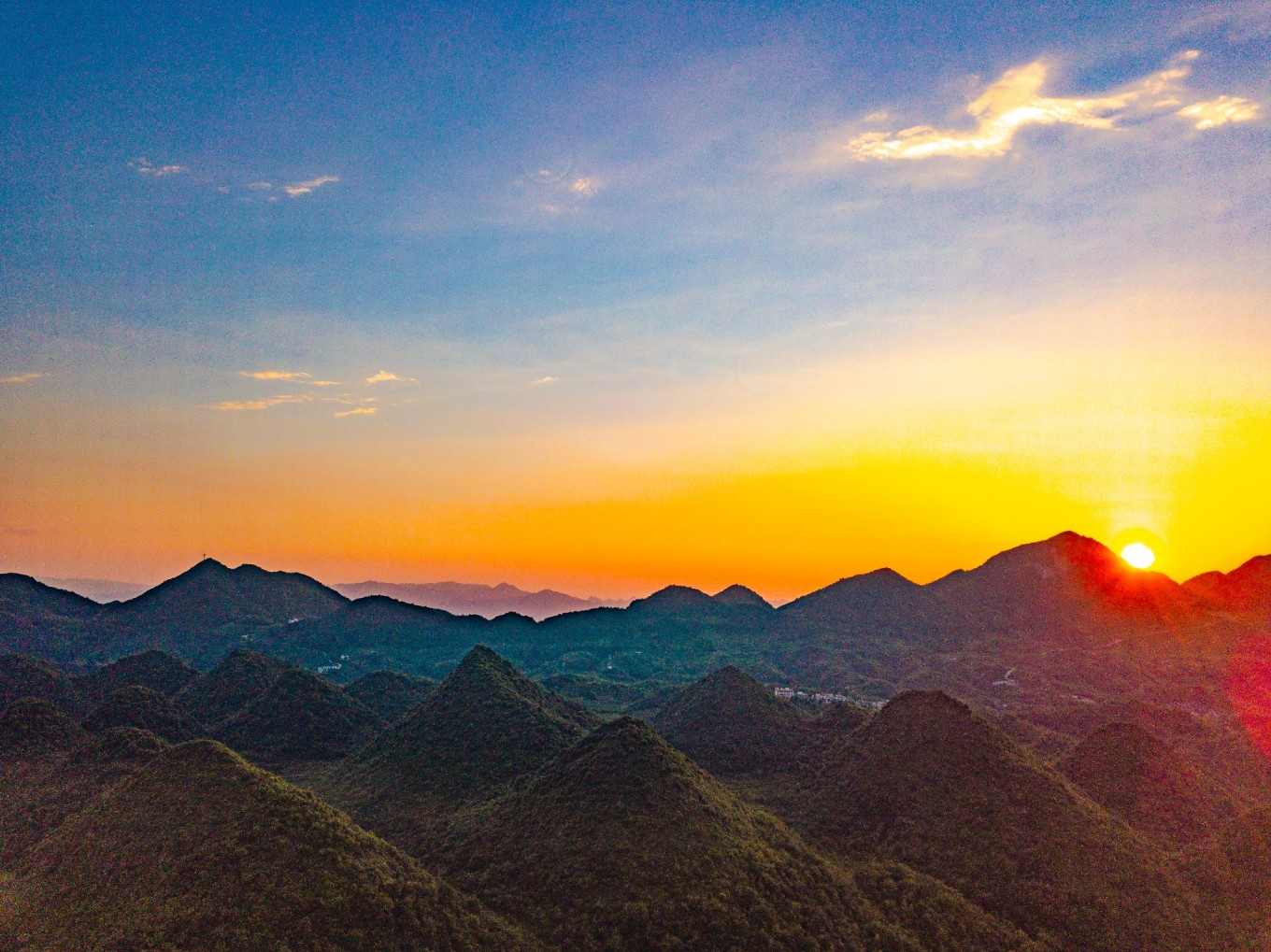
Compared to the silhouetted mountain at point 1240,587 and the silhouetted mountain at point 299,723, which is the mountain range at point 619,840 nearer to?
the silhouetted mountain at point 299,723

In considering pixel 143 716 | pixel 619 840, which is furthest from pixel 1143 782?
pixel 143 716

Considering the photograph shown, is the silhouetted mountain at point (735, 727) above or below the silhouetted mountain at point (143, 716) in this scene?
below

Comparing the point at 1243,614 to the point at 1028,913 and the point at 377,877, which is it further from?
the point at 377,877

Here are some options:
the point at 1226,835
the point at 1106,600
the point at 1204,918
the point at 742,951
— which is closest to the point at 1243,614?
the point at 1106,600

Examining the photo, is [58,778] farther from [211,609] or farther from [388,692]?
[211,609]

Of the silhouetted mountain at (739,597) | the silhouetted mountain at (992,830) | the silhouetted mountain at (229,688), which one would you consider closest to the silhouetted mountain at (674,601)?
the silhouetted mountain at (739,597)
